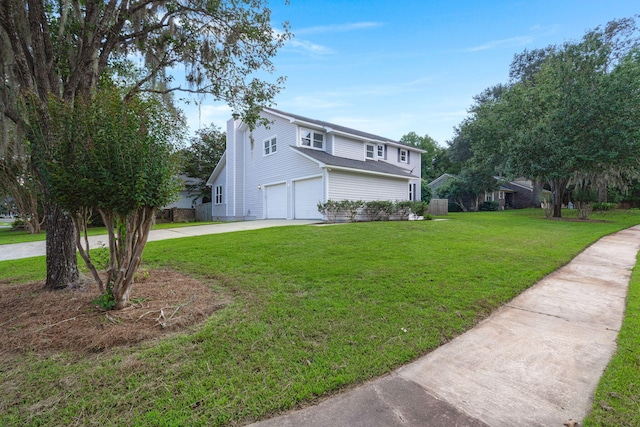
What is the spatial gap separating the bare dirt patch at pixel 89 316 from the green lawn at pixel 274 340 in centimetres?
21

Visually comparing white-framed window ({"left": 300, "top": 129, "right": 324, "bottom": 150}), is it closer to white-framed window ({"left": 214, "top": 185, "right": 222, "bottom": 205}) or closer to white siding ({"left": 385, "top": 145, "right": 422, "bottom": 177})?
white siding ({"left": 385, "top": 145, "right": 422, "bottom": 177})

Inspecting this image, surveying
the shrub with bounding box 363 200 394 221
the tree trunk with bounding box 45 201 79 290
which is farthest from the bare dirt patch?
the shrub with bounding box 363 200 394 221

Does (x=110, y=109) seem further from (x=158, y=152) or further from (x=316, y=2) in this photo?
(x=316, y=2)

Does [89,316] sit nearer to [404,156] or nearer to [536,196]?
[404,156]

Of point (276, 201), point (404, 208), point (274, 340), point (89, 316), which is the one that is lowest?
point (274, 340)

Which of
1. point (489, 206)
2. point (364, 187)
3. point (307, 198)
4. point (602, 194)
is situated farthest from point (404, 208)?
point (602, 194)

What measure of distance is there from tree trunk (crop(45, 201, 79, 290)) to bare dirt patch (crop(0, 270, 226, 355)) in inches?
7.4

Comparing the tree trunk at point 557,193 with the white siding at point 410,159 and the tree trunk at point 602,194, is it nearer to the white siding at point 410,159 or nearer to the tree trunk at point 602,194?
the white siding at point 410,159

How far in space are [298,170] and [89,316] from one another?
42.7ft

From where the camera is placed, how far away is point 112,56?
615cm

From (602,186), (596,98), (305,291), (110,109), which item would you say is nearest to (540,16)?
(596,98)

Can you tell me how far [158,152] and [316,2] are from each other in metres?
7.88

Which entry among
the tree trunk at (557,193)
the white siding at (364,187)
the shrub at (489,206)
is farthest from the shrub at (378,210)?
the shrub at (489,206)

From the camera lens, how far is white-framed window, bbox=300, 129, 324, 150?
16531mm
